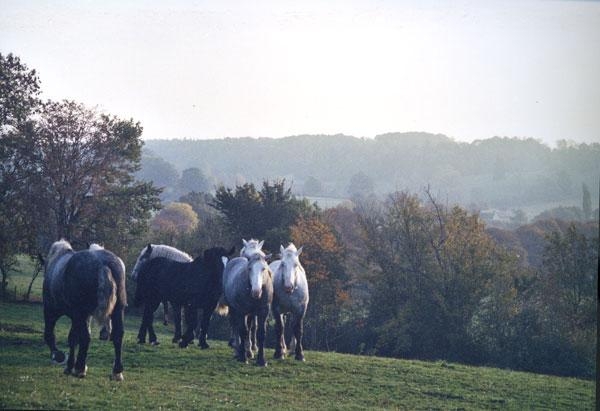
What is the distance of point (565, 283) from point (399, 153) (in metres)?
45.4

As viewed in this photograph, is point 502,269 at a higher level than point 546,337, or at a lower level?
higher

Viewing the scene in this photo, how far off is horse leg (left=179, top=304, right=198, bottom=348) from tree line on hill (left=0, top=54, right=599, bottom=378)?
25.8 ft

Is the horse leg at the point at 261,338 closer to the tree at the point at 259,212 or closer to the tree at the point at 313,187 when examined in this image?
the tree at the point at 259,212

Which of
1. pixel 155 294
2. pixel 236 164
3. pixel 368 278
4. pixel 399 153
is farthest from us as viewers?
pixel 399 153

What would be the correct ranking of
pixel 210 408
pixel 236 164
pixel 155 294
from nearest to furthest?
1. pixel 210 408
2. pixel 155 294
3. pixel 236 164

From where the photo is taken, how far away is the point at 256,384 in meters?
13.1

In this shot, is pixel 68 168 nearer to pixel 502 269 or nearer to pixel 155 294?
pixel 155 294

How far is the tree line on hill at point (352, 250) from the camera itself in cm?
2355

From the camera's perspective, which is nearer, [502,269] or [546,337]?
[546,337]

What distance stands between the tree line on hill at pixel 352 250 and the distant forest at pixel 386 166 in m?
26.3

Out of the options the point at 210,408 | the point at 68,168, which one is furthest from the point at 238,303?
the point at 68,168

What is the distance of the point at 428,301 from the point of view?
1332 inches

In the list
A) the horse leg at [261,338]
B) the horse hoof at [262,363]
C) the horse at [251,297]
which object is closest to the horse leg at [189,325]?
the horse at [251,297]

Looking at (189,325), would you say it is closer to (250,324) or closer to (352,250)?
(250,324)
